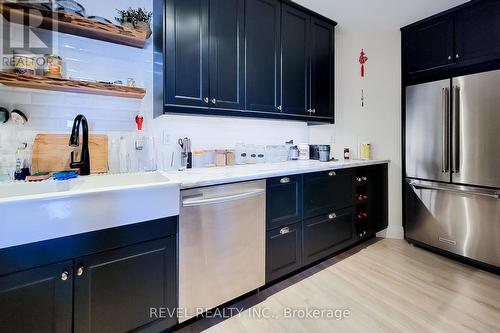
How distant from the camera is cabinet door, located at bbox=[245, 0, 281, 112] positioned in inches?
79.4

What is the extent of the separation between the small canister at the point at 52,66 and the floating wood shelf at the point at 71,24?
0.61ft

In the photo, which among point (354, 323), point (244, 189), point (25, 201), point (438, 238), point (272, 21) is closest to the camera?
point (25, 201)

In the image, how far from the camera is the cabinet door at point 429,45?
2340 millimetres

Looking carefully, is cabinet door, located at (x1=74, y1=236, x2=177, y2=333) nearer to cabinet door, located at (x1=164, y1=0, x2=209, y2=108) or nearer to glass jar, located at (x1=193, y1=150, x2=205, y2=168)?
glass jar, located at (x1=193, y1=150, x2=205, y2=168)

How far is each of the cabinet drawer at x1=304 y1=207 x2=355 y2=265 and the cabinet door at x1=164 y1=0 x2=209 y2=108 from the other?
55.1 inches

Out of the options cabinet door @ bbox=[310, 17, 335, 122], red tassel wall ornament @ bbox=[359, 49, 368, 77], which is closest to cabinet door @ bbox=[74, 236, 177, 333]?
cabinet door @ bbox=[310, 17, 335, 122]

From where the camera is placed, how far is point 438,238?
2.41m

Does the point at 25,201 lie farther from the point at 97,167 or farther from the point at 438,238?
the point at 438,238

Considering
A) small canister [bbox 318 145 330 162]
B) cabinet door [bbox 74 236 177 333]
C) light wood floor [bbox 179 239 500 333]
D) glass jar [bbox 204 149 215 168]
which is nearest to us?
cabinet door [bbox 74 236 177 333]

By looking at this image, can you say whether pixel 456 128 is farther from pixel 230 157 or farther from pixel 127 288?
pixel 127 288

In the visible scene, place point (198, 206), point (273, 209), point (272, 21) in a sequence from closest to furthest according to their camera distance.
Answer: point (198, 206) < point (273, 209) < point (272, 21)

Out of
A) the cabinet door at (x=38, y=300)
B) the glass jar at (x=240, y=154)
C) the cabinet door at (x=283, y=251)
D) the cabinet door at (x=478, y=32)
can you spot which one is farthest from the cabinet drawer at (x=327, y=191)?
the cabinet door at (x=38, y=300)

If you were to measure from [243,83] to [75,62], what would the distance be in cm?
119

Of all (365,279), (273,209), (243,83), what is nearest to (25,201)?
(273,209)
